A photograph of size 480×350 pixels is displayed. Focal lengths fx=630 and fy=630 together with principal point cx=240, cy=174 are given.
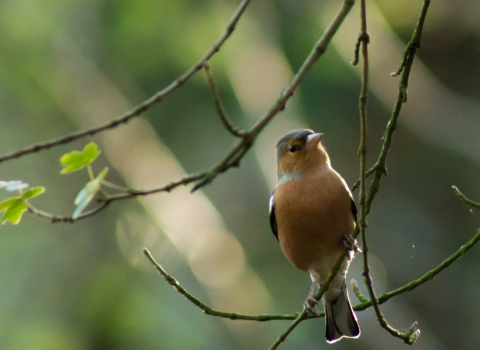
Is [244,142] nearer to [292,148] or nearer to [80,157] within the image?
[80,157]

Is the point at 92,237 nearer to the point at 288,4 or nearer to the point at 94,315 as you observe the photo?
the point at 94,315

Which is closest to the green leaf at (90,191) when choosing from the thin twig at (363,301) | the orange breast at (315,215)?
the thin twig at (363,301)

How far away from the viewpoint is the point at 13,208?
228 centimetres

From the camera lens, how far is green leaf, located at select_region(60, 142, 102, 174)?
86.8 inches

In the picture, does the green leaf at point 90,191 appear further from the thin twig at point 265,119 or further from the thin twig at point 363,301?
the thin twig at point 363,301

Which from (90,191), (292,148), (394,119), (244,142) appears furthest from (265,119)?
(292,148)

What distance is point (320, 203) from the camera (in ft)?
13.5

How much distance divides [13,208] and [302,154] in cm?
262

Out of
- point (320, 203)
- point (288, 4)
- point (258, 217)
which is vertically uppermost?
point (320, 203)

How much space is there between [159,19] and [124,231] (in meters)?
4.10

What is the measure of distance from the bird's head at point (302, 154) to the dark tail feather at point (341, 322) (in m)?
1.16

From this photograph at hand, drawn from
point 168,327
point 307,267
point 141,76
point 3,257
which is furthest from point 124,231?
point 307,267

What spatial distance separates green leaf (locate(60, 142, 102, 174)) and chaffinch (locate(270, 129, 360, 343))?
2.04m

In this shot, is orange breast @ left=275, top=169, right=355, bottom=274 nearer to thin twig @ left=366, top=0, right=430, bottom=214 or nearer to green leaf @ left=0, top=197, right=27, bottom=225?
thin twig @ left=366, top=0, right=430, bottom=214
